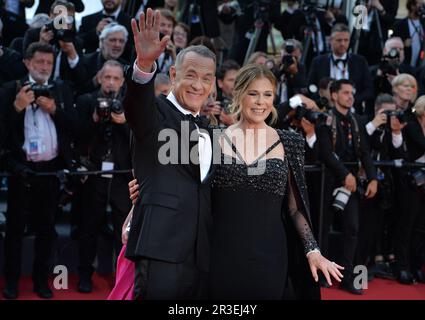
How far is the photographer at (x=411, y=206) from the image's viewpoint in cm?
640

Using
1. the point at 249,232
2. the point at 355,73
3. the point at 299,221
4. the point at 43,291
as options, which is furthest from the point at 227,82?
the point at 249,232

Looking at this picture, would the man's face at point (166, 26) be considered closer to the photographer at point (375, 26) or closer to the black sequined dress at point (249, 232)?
the photographer at point (375, 26)

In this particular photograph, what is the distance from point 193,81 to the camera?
2.99 meters

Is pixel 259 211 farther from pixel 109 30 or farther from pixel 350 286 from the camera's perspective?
pixel 109 30

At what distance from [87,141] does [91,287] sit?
1.06 metres

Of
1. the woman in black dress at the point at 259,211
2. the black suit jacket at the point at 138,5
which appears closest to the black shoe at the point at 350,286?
the woman in black dress at the point at 259,211

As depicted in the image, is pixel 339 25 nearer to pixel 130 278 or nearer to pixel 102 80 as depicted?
pixel 102 80

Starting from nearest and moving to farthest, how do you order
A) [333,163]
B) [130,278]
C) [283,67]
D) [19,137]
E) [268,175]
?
1. [130,278]
2. [268,175]
3. [19,137]
4. [333,163]
5. [283,67]

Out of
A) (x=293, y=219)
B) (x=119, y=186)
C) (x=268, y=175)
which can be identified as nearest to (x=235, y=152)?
(x=268, y=175)

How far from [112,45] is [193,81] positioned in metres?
3.55

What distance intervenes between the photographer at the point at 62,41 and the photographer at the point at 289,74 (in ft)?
5.43

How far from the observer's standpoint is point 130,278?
3043 millimetres

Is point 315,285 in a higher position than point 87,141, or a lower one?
lower

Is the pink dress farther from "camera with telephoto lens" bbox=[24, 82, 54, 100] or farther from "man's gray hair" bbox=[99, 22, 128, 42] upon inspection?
"man's gray hair" bbox=[99, 22, 128, 42]
